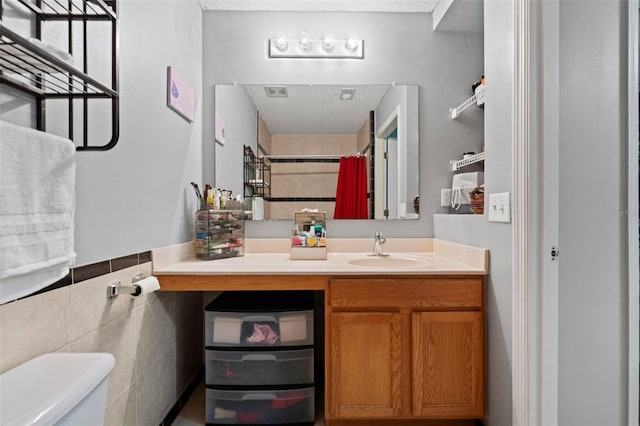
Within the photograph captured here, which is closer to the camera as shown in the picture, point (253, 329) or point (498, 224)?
point (498, 224)

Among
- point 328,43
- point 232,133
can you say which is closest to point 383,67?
point 328,43

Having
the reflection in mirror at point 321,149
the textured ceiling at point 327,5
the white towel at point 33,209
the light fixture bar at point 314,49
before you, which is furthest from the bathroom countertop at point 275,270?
the textured ceiling at point 327,5

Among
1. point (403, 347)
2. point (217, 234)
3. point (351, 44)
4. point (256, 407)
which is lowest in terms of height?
point (256, 407)

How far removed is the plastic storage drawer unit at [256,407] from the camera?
1.67 meters

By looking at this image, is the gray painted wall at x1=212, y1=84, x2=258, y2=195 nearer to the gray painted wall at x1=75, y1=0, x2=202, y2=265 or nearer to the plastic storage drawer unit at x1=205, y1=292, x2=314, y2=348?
the gray painted wall at x1=75, y1=0, x2=202, y2=265

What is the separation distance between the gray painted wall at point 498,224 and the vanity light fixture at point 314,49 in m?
0.85

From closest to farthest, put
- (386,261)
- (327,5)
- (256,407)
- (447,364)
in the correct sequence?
(447,364) → (256,407) → (386,261) → (327,5)

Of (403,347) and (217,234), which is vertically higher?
(217,234)

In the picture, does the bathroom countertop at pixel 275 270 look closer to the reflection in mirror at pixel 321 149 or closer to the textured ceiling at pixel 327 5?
the reflection in mirror at pixel 321 149

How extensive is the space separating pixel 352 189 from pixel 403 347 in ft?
3.29

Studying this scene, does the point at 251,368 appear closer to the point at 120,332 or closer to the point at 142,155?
the point at 120,332

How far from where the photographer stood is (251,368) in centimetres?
167

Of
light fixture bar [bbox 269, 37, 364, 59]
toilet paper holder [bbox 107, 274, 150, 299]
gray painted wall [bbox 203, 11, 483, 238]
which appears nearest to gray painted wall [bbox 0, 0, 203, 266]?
toilet paper holder [bbox 107, 274, 150, 299]

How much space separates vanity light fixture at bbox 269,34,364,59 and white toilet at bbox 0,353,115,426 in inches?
75.6
